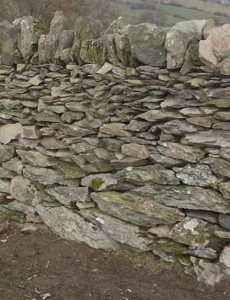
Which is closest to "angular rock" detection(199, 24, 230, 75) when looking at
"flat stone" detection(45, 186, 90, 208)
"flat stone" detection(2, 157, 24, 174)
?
"flat stone" detection(45, 186, 90, 208)

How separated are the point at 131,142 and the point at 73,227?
128 cm

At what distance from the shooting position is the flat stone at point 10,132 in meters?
5.86

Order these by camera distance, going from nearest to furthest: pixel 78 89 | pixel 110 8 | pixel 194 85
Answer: pixel 194 85 < pixel 78 89 < pixel 110 8

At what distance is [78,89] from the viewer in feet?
17.1

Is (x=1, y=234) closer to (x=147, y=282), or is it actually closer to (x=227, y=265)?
(x=147, y=282)

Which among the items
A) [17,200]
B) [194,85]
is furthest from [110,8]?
A: [194,85]

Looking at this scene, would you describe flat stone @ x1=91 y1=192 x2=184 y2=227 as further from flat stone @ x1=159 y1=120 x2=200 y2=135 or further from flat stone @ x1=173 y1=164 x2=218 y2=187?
flat stone @ x1=159 y1=120 x2=200 y2=135

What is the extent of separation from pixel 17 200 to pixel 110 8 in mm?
10817

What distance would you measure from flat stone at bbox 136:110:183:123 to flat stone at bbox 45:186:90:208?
3.72 feet

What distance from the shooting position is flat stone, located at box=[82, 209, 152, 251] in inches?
191

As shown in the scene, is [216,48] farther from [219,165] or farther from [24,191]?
[24,191]

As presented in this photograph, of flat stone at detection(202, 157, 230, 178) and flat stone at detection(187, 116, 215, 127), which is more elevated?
flat stone at detection(187, 116, 215, 127)

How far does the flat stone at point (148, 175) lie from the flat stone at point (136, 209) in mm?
173

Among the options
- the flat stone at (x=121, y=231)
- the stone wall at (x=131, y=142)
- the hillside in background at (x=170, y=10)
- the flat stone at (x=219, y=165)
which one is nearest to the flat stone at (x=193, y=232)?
the stone wall at (x=131, y=142)
